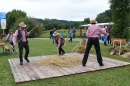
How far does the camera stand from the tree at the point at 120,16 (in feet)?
39.1

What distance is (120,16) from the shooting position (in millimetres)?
12203

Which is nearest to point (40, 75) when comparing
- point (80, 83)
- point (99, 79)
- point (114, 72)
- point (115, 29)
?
point (80, 83)

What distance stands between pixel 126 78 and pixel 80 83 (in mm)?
1512

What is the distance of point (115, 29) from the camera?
12.2m

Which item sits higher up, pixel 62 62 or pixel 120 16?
pixel 120 16

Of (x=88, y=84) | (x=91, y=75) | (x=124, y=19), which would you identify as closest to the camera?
(x=88, y=84)

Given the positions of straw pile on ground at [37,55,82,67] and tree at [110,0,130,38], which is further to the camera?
tree at [110,0,130,38]

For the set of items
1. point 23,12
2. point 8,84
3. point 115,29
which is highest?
point 23,12

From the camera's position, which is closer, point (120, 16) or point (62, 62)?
point (62, 62)

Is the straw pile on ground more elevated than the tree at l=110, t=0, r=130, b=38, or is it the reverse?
the tree at l=110, t=0, r=130, b=38

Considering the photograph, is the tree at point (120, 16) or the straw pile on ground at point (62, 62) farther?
the tree at point (120, 16)

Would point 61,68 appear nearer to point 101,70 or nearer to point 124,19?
point 101,70

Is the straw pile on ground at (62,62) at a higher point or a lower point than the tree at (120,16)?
lower

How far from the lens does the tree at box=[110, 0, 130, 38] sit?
11922 millimetres
